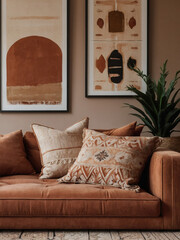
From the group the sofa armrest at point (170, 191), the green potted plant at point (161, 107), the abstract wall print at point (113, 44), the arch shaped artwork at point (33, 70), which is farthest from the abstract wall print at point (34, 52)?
the sofa armrest at point (170, 191)

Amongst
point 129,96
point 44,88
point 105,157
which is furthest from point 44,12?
point 105,157

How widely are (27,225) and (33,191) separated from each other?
24 centimetres

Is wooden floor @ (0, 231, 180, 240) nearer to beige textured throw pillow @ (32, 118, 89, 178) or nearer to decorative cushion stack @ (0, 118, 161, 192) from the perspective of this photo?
decorative cushion stack @ (0, 118, 161, 192)

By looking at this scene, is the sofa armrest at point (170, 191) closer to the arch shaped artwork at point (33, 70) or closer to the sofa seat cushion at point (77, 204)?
the sofa seat cushion at point (77, 204)

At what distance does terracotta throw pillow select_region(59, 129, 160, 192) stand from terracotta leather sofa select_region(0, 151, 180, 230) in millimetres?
178

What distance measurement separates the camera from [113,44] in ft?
12.5

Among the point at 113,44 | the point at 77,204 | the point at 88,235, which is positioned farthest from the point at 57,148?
the point at 113,44

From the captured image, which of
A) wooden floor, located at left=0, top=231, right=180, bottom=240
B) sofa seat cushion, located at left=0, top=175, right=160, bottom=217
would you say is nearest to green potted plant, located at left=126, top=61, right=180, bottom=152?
sofa seat cushion, located at left=0, top=175, right=160, bottom=217

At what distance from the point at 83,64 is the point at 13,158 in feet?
4.50

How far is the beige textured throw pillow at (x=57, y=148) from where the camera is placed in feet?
9.76

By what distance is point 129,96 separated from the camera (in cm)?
382

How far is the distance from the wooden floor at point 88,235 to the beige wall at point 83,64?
1.58 meters

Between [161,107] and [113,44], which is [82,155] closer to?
[161,107]

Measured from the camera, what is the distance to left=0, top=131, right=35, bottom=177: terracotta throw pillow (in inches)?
121
